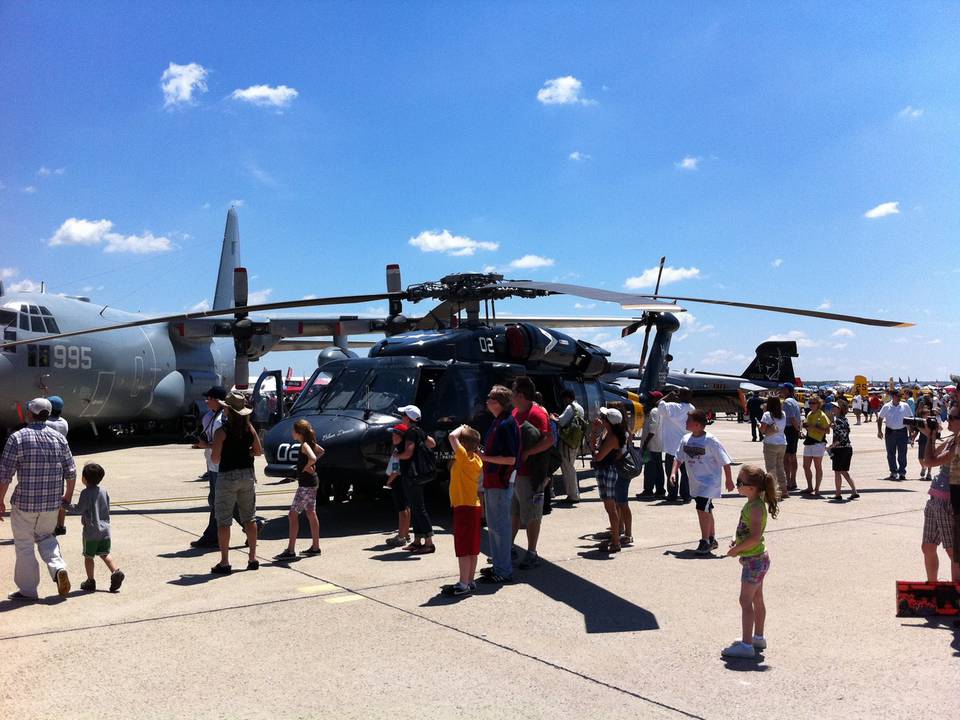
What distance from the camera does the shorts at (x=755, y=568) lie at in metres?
4.74

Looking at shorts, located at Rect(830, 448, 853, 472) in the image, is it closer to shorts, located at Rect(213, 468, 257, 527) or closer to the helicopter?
the helicopter

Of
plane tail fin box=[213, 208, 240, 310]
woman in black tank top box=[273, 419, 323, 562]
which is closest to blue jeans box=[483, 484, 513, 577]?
woman in black tank top box=[273, 419, 323, 562]

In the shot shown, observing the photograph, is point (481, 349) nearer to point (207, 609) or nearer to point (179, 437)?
point (207, 609)

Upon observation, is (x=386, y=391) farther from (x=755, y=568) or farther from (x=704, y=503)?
(x=755, y=568)

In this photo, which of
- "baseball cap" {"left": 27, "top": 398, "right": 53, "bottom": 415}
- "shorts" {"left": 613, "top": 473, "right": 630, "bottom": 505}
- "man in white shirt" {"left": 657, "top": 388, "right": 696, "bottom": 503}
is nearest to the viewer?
"baseball cap" {"left": 27, "top": 398, "right": 53, "bottom": 415}

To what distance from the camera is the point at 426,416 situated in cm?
1003

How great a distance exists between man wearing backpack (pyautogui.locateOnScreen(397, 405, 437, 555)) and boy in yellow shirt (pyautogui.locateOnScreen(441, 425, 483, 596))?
143cm

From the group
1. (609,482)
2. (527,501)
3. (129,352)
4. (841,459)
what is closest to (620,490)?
(609,482)

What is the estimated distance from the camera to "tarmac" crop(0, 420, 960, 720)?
3.99 m

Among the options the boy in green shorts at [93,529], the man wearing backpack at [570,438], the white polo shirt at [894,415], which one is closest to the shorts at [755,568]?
the man wearing backpack at [570,438]

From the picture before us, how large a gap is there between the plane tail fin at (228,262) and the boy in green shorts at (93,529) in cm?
2528

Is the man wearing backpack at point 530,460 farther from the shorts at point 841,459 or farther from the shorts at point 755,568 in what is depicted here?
the shorts at point 841,459

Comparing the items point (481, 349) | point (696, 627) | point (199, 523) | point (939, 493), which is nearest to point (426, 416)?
point (481, 349)

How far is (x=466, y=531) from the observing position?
20.4ft
